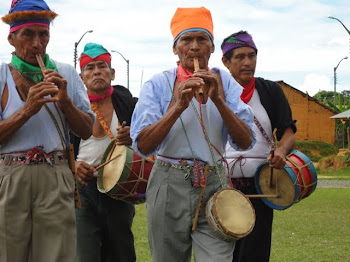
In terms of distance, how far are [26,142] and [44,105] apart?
0.26 m

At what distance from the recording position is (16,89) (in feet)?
13.1

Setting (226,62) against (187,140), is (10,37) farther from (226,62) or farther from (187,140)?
(226,62)

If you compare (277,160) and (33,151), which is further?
(277,160)

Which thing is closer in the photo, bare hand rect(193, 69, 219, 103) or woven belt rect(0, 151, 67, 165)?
bare hand rect(193, 69, 219, 103)

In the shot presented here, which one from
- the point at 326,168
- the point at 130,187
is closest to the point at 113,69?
the point at 130,187

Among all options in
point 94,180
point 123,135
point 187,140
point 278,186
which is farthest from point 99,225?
point 187,140

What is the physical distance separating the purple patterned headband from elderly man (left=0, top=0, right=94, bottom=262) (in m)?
1.77

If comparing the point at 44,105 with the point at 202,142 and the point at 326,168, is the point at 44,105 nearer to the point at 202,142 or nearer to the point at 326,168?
the point at 202,142

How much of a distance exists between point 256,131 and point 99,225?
161 centimetres

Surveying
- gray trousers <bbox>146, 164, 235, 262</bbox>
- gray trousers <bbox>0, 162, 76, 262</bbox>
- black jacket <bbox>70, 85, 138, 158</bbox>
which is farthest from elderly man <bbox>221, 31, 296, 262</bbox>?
gray trousers <bbox>0, 162, 76, 262</bbox>

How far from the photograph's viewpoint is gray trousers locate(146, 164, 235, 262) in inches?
152

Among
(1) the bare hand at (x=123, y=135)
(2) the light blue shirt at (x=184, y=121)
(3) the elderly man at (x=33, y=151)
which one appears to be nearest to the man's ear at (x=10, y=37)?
(3) the elderly man at (x=33, y=151)

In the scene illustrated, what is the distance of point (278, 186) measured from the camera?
5.35 m

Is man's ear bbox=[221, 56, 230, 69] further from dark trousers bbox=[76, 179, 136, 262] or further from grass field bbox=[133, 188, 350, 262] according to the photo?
grass field bbox=[133, 188, 350, 262]
